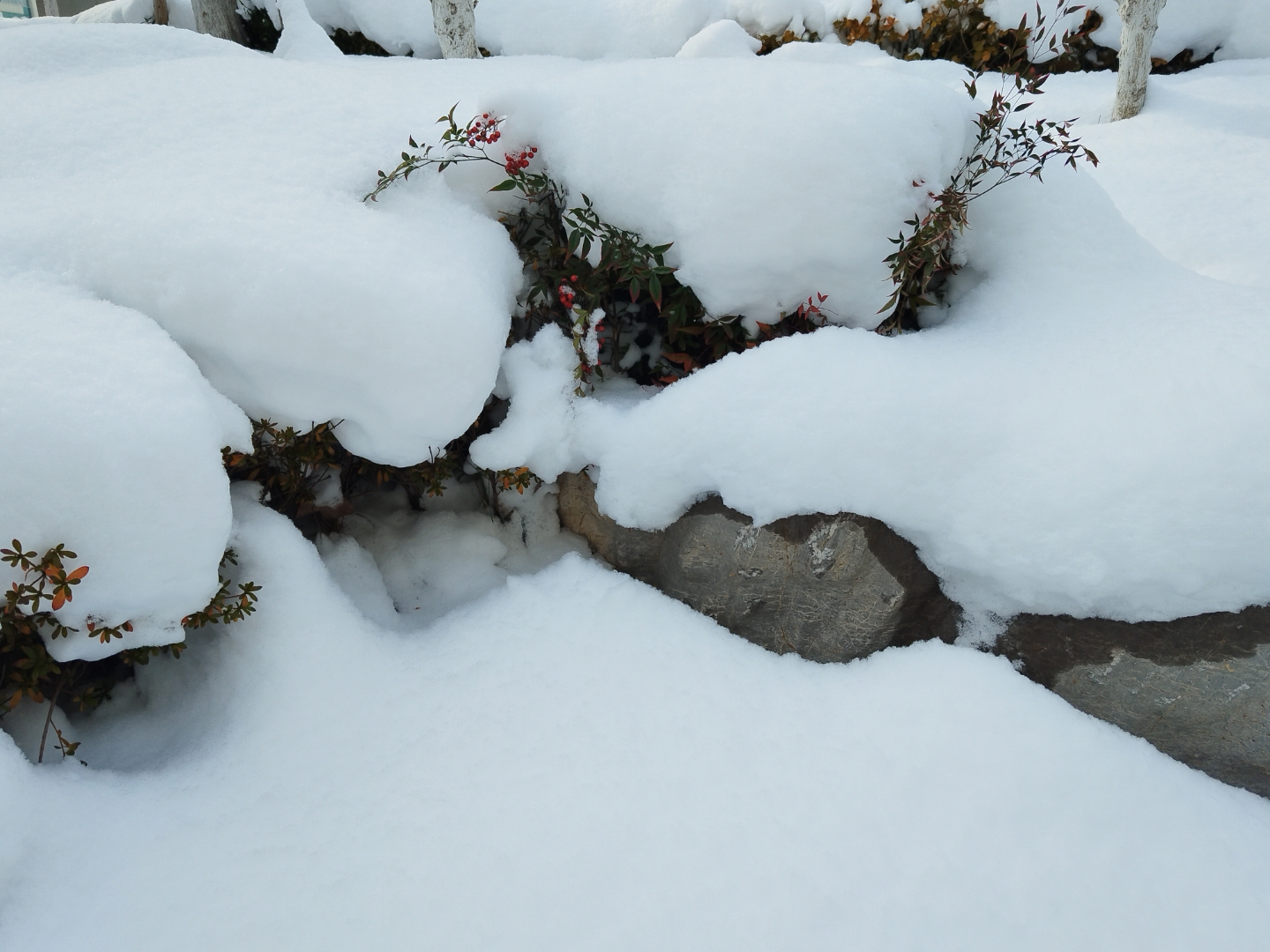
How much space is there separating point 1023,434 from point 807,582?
2.17 feet

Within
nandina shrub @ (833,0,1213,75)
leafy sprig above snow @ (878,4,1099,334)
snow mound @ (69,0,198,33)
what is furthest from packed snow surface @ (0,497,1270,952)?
snow mound @ (69,0,198,33)

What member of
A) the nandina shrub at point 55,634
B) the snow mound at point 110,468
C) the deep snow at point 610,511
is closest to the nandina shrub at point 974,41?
the deep snow at point 610,511

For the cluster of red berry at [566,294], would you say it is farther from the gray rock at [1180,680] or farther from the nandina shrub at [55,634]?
the gray rock at [1180,680]

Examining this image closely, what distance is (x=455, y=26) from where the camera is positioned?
4281mm

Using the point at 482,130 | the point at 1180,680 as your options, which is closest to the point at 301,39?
the point at 482,130

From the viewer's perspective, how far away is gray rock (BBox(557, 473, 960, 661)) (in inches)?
75.2

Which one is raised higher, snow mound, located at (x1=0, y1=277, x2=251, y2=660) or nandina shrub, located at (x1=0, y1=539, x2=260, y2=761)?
snow mound, located at (x1=0, y1=277, x2=251, y2=660)

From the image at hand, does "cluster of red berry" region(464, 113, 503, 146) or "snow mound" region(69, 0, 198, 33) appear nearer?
"cluster of red berry" region(464, 113, 503, 146)

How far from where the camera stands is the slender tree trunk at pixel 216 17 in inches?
219

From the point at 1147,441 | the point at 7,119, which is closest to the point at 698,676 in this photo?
the point at 1147,441

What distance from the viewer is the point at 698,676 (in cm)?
194

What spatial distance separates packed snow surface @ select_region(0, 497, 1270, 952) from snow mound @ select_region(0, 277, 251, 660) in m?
0.35

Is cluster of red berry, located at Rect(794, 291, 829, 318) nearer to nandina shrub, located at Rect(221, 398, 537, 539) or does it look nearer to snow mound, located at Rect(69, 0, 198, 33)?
nandina shrub, located at Rect(221, 398, 537, 539)

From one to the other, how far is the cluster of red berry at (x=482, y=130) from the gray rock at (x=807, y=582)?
4.16ft
